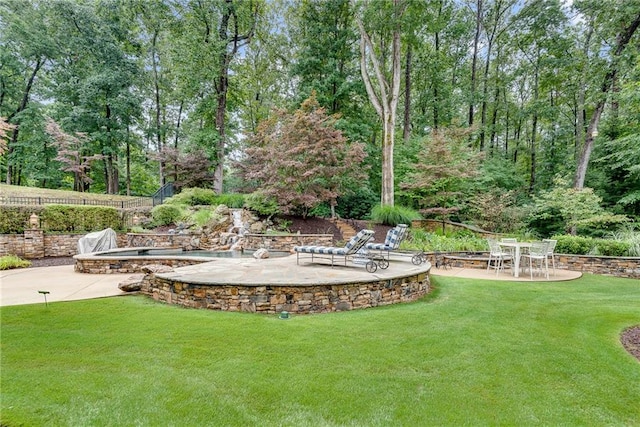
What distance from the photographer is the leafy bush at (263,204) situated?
13891 mm

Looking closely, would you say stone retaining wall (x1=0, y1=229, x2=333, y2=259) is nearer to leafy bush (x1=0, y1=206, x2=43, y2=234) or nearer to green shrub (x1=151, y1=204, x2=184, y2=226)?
leafy bush (x1=0, y1=206, x2=43, y2=234)

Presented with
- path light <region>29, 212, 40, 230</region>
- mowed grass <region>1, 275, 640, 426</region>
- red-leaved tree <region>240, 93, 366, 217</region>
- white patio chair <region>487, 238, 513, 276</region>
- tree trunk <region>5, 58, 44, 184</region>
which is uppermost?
tree trunk <region>5, 58, 44, 184</region>

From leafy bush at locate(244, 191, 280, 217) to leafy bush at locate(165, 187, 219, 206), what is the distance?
114 inches

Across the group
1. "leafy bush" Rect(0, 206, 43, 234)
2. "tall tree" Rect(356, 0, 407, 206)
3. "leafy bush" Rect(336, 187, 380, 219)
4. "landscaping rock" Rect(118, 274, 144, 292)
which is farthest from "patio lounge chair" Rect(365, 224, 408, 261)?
"leafy bush" Rect(0, 206, 43, 234)

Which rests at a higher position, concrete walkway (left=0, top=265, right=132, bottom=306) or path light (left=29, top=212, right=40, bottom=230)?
path light (left=29, top=212, right=40, bottom=230)

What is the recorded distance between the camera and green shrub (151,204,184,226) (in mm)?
14047

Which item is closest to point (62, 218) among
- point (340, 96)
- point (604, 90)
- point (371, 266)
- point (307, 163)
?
point (307, 163)

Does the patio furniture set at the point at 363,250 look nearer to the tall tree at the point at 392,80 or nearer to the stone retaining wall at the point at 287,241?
the stone retaining wall at the point at 287,241

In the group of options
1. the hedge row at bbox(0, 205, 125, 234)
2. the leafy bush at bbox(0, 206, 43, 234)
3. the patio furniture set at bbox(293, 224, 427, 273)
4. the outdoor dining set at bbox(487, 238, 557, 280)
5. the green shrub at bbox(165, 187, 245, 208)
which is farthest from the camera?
the green shrub at bbox(165, 187, 245, 208)

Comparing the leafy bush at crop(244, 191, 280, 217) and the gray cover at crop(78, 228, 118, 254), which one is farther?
the leafy bush at crop(244, 191, 280, 217)

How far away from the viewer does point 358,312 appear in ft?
15.9

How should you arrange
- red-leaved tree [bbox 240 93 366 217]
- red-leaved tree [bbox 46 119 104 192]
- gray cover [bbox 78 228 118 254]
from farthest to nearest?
red-leaved tree [bbox 46 119 104 192]
red-leaved tree [bbox 240 93 366 217]
gray cover [bbox 78 228 118 254]

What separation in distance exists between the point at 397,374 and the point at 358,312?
1.91 meters

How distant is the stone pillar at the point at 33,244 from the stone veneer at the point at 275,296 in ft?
30.2
